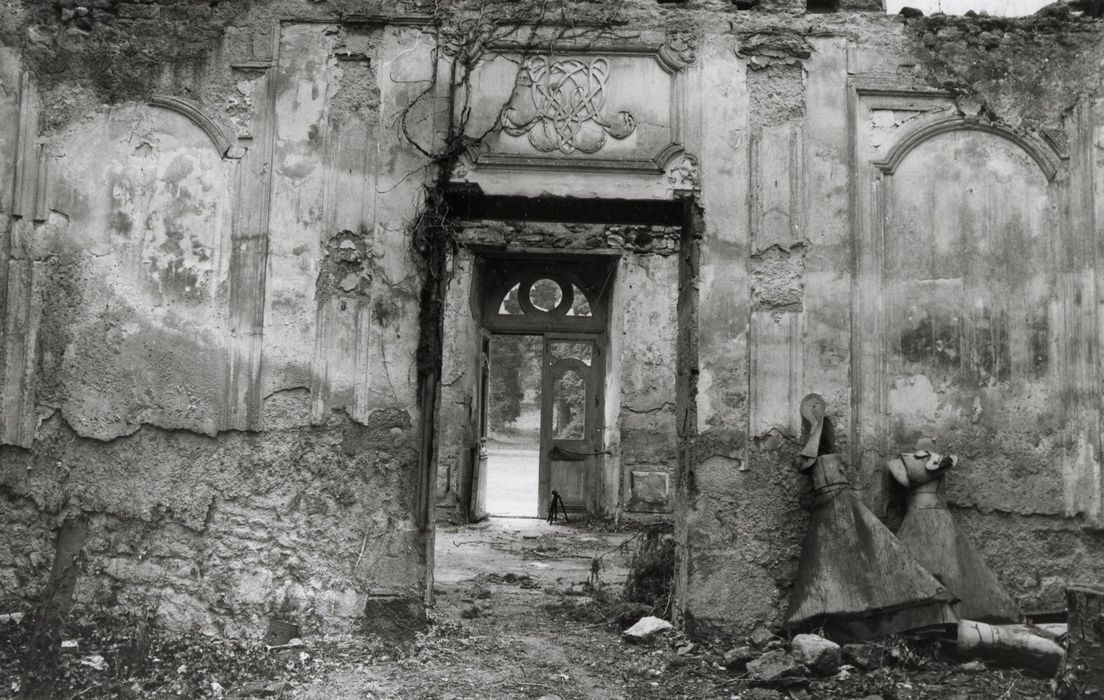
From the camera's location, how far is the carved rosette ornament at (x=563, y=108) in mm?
4668

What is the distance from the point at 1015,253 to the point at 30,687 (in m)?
5.20

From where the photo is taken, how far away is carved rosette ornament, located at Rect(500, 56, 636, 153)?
467 cm

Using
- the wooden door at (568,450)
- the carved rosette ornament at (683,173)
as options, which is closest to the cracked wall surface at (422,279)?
the carved rosette ornament at (683,173)

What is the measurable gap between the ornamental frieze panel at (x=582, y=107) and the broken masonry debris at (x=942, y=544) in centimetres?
192

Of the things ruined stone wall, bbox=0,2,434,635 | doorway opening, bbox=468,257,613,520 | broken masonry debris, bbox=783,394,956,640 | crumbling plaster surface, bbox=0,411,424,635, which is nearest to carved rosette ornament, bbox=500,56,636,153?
ruined stone wall, bbox=0,2,434,635

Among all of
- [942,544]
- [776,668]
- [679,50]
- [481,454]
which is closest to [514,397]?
[481,454]

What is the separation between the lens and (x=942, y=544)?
4305 mm

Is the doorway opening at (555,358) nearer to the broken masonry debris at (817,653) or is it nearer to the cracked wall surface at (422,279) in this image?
the cracked wall surface at (422,279)

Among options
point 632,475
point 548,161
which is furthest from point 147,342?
point 632,475

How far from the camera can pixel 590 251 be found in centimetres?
1029

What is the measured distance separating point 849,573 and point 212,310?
11.6 ft

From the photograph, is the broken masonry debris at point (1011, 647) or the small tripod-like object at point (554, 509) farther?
the small tripod-like object at point (554, 509)

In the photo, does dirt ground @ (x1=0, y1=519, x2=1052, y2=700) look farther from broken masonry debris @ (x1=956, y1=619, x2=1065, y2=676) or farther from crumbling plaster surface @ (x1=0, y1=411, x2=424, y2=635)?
crumbling plaster surface @ (x1=0, y1=411, x2=424, y2=635)

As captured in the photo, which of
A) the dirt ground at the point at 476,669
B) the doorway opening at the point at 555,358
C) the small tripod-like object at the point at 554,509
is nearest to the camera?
the dirt ground at the point at 476,669
